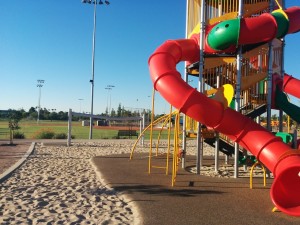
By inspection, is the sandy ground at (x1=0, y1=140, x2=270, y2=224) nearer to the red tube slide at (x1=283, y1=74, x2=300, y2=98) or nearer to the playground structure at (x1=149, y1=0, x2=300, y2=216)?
the playground structure at (x1=149, y1=0, x2=300, y2=216)

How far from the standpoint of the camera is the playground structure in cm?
741

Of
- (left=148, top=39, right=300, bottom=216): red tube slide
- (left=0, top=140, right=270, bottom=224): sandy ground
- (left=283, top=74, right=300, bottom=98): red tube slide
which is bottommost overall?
(left=0, top=140, right=270, bottom=224): sandy ground

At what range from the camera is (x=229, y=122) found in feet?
27.9

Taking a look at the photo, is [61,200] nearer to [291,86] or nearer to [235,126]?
[235,126]

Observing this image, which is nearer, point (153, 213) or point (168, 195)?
point (153, 213)

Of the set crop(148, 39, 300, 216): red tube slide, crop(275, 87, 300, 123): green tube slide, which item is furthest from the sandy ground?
crop(275, 87, 300, 123): green tube slide

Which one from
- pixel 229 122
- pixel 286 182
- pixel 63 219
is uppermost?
pixel 229 122

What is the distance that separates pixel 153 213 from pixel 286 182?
8.75 ft

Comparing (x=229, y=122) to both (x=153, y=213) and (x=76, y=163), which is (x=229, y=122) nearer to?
(x=153, y=213)

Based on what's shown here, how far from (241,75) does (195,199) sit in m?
4.71

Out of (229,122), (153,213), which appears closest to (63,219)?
(153,213)

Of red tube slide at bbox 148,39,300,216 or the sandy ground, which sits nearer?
the sandy ground

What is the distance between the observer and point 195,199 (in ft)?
23.8

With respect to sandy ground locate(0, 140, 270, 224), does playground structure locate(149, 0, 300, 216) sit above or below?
above
